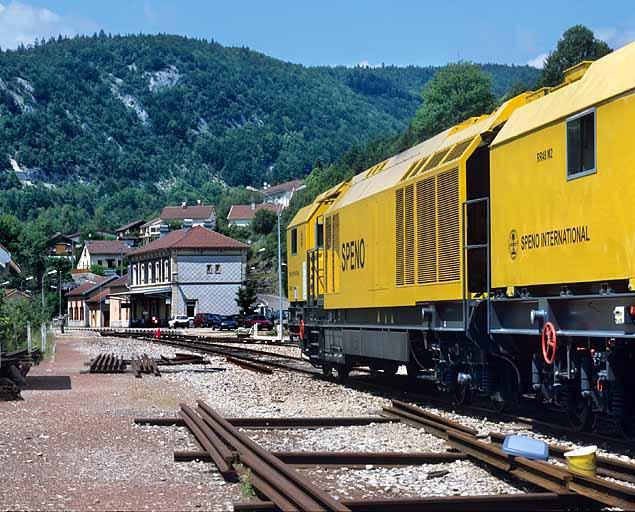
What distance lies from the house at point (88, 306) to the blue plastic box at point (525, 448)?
111761mm

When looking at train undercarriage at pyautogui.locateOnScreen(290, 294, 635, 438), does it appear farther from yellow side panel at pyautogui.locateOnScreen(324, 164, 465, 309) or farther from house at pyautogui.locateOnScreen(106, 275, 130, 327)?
house at pyautogui.locateOnScreen(106, 275, 130, 327)

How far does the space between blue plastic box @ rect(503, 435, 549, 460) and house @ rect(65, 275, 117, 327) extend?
11176cm

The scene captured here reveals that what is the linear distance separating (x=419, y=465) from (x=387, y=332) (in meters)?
7.86

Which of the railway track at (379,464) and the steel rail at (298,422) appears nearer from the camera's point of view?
the railway track at (379,464)

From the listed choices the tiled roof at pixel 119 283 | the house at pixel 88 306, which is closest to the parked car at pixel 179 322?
the house at pixel 88 306

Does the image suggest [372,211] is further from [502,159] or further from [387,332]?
[502,159]

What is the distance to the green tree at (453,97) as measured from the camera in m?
117

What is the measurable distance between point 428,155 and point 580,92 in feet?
18.4

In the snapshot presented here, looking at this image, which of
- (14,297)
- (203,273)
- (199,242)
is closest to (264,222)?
(199,242)

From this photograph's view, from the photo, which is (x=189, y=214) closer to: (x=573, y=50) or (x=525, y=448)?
(x=573, y=50)

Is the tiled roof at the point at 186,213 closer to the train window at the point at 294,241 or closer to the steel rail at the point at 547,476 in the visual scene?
the train window at the point at 294,241

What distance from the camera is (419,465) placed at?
10703mm

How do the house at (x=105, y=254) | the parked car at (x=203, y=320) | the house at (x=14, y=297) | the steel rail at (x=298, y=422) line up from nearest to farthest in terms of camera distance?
the steel rail at (x=298, y=422) < the house at (x=14, y=297) < the parked car at (x=203, y=320) < the house at (x=105, y=254)

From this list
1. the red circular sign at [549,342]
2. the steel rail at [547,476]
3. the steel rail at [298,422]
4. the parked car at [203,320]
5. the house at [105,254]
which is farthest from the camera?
the house at [105,254]
